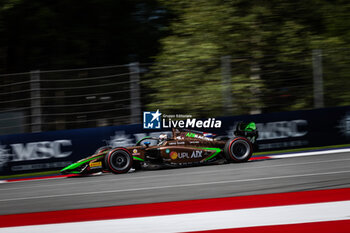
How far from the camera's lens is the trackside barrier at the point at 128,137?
998 centimetres

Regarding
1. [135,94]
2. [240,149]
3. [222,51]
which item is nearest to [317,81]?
[222,51]

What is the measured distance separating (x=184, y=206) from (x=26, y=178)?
19.3 feet

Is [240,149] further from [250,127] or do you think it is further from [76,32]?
[76,32]

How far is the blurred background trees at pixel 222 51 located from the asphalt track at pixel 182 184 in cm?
258

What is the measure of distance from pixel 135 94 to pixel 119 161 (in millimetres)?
2327

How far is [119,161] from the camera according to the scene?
8.43 metres

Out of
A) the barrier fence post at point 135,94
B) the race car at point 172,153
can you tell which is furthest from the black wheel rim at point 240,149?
the barrier fence post at point 135,94

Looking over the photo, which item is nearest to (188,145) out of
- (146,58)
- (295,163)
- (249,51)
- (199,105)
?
(295,163)

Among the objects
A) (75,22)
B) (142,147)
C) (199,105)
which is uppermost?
(75,22)

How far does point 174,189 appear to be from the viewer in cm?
626

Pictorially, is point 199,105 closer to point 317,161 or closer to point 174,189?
point 317,161

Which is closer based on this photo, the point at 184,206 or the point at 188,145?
the point at 184,206

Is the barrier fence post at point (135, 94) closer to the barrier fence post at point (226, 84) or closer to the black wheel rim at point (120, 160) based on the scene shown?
the black wheel rim at point (120, 160)

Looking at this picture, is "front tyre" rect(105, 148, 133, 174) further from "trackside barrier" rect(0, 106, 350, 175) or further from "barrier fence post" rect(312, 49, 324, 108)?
"barrier fence post" rect(312, 49, 324, 108)
